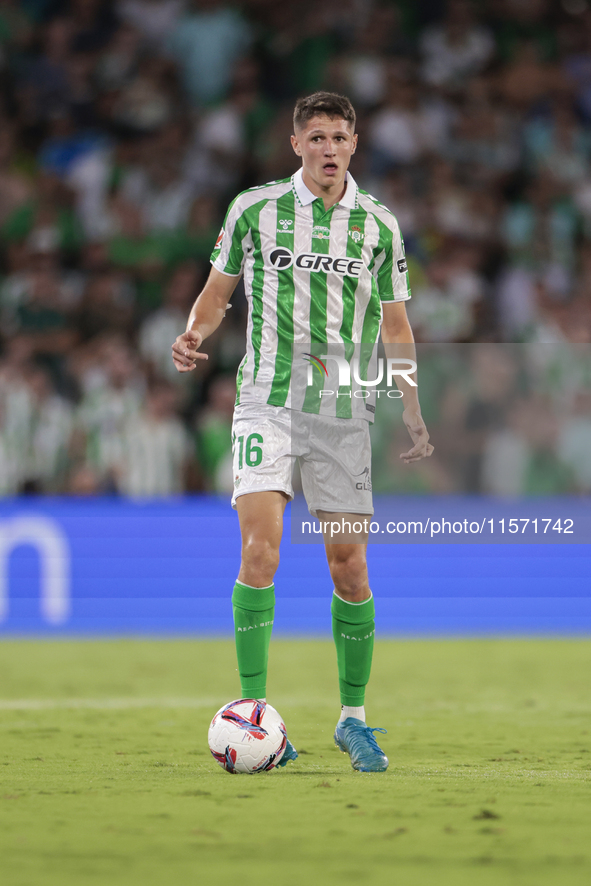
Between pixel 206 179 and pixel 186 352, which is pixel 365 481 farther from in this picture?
pixel 206 179

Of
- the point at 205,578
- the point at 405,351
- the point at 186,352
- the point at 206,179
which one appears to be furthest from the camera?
the point at 206,179

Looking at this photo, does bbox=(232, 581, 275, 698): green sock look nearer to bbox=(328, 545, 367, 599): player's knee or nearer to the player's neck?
bbox=(328, 545, 367, 599): player's knee

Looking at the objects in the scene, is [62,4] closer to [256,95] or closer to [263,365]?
[256,95]

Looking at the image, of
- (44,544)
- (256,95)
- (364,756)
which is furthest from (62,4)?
(364,756)

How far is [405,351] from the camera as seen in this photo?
479cm

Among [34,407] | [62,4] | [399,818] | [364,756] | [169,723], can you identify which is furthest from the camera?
[62,4]

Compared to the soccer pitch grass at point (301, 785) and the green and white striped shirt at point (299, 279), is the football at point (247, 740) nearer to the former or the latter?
the soccer pitch grass at point (301, 785)

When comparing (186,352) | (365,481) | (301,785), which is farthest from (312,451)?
(301,785)

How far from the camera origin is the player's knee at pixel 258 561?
168 inches

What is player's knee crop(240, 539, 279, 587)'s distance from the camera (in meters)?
4.27

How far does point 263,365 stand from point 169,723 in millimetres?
1888

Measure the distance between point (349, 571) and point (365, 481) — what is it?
34cm

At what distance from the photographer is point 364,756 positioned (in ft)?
13.9

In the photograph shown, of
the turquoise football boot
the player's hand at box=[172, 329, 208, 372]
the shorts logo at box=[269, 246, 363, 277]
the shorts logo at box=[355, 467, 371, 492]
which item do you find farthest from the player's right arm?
the turquoise football boot
